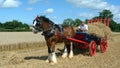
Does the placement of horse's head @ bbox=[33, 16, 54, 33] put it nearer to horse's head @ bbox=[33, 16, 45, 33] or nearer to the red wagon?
horse's head @ bbox=[33, 16, 45, 33]

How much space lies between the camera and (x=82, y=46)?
14844mm

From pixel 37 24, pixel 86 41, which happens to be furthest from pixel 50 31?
pixel 86 41

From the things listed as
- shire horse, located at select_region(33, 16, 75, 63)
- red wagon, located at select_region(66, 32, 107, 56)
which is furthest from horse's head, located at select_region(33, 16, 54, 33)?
red wagon, located at select_region(66, 32, 107, 56)

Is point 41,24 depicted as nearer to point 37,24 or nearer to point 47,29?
point 37,24

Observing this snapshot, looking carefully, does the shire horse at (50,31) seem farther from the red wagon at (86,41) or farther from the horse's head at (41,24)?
the red wagon at (86,41)

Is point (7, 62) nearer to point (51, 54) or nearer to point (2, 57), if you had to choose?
point (2, 57)

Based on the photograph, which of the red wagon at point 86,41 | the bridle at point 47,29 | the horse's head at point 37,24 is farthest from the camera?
the red wagon at point 86,41

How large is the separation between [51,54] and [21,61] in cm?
134

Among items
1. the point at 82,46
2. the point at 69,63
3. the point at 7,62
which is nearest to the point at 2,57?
the point at 7,62

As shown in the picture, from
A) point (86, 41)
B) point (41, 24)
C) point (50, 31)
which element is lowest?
point (86, 41)

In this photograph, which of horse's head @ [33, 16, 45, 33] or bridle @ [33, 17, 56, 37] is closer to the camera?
horse's head @ [33, 16, 45, 33]

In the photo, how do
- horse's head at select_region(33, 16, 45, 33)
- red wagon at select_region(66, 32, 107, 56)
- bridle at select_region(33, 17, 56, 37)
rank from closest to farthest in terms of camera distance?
horse's head at select_region(33, 16, 45, 33)
bridle at select_region(33, 17, 56, 37)
red wagon at select_region(66, 32, 107, 56)

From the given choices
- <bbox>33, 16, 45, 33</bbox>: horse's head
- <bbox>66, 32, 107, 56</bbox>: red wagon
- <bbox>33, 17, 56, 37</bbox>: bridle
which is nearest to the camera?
<bbox>33, 16, 45, 33</bbox>: horse's head

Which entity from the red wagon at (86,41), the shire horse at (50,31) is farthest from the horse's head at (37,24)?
the red wagon at (86,41)
